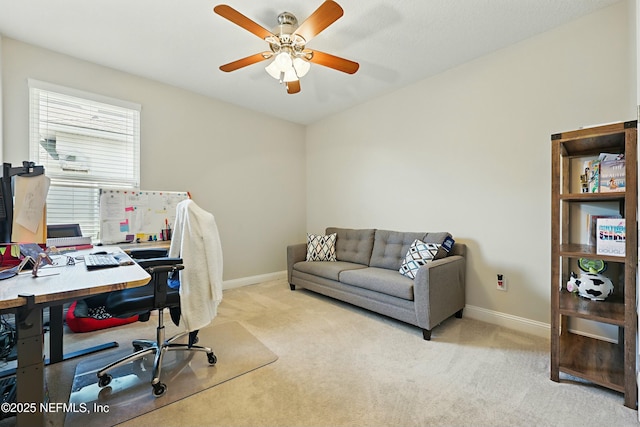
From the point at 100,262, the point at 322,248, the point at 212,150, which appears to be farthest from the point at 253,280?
the point at 100,262

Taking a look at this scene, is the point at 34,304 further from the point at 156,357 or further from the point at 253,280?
the point at 253,280

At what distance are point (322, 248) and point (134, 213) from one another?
2.27 m

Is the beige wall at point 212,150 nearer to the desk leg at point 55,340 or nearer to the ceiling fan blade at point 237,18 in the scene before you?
the desk leg at point 55,340

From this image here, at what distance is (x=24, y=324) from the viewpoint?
3.62ft

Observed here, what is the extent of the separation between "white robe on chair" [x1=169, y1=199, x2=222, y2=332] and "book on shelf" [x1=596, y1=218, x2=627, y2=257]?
2.43 m

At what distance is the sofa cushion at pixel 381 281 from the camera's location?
100 inches

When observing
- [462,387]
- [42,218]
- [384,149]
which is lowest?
[462,387]

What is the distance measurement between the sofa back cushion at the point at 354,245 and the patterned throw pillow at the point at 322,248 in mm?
79

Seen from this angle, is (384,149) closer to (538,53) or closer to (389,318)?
(538,53)

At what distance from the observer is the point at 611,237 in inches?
64.7

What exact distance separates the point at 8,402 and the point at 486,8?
12.6 feet

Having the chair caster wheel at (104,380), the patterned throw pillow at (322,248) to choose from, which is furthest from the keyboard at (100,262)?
the patterned throw pillow at (322,248)

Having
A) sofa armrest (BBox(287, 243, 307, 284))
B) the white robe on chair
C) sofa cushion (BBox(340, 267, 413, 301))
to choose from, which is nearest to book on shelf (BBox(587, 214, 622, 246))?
sofa cushion (BBox(340, 267, 413, 301))

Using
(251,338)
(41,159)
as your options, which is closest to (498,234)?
(251,338)
